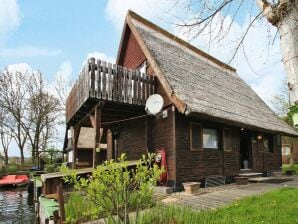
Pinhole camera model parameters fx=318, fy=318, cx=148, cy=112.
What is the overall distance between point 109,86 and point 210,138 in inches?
188

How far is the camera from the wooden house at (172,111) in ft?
37.2

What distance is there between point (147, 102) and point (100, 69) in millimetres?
2200

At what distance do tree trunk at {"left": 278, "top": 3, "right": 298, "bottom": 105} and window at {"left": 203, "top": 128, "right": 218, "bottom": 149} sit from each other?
31.9 feet

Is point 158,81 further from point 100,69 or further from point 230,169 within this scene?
point 230,169

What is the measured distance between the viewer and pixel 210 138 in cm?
1312

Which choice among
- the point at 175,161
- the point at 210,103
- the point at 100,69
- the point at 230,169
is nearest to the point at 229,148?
the point at 230,169

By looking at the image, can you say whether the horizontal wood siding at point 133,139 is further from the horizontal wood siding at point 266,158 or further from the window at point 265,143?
the window at point 265,143

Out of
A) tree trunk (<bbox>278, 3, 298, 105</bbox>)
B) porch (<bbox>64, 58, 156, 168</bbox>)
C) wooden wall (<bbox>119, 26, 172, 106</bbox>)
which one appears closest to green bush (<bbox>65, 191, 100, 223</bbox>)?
porch (<bbox>64, 58, 156, 168</bbox>)

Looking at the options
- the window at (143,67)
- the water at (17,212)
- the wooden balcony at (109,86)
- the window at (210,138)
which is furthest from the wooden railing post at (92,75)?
the water at (17,212)

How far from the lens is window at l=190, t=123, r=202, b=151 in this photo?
39.7 feet

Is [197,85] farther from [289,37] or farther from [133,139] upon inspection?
[289,37]

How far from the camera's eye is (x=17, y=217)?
46.0ft

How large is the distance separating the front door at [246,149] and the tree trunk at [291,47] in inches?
501

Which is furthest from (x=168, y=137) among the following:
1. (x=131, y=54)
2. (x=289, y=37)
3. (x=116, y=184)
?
(x=289, y=37)
